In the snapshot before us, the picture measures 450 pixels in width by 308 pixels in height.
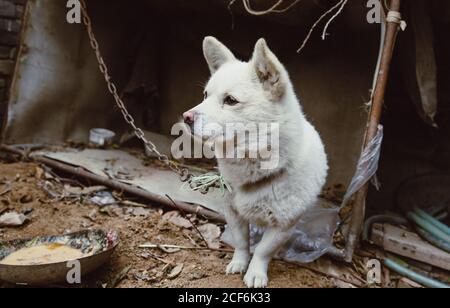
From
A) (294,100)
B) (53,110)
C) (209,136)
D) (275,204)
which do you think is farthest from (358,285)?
(53,110)

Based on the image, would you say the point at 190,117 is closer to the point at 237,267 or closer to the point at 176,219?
the point at 237,267

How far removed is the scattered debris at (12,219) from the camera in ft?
10.5

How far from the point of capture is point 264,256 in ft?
8.49

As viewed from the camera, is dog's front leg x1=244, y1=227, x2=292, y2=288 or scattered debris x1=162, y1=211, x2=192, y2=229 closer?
dog's front leg x1=244, y1=227, x2=292, y2=288

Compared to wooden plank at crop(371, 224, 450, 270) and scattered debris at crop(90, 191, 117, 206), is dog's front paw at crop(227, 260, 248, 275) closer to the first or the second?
wooden plank at crop(371, 224, 450, 270)

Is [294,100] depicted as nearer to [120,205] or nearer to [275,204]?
[275,204]

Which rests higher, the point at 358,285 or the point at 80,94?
the point at 80,94

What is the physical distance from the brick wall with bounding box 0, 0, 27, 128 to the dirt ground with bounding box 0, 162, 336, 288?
3.73 feet

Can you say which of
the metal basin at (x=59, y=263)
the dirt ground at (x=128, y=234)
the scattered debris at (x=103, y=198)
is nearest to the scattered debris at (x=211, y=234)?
the dirt ground at (x=128, y=234)

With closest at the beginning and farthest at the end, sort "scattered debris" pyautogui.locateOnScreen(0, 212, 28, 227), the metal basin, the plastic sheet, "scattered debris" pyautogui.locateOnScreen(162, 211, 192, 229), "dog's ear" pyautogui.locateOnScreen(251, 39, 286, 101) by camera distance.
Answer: "dog's ear" pyautogui.locateOnScreen(251, 39, 286, 101) → the metal basin → the plastic sheet → "scattered debris" pyautogui.locateOnScreen(0, 212, 28, 227) → "scattered debris" pyautogui.locateOnScreen(162, 211, 192, 229)

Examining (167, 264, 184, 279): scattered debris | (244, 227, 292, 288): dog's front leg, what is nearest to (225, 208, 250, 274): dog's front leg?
(244, 227, 292, 288): dog's front leg

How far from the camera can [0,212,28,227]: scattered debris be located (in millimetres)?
3191

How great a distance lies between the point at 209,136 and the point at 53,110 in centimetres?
357
